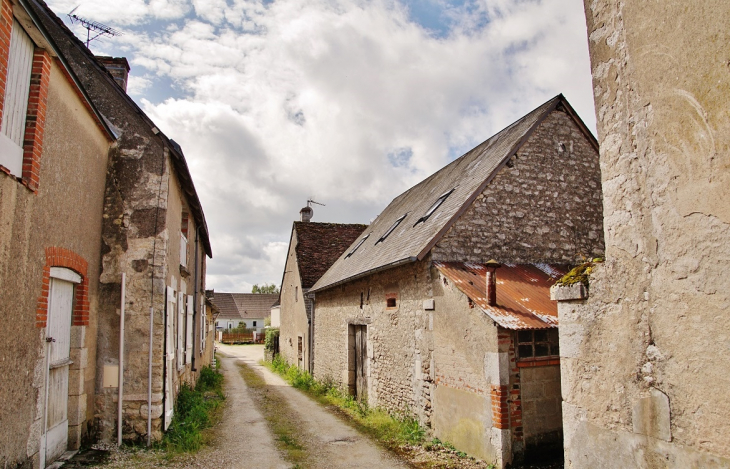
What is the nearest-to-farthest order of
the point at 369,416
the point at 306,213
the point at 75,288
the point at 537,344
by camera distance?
the point at 75,288 → the point at 537,344 → the point at 369,416 → the point at 306,213

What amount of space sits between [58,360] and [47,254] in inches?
61.9

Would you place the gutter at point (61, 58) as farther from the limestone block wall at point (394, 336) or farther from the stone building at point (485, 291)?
the limestone block wall at point (394, 336)

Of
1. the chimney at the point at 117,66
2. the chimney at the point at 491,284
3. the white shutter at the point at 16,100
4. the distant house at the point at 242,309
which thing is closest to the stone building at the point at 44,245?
the white shutter at the point at 16,100

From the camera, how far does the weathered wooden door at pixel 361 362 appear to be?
464 inches

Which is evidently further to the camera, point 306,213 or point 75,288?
point 306,213

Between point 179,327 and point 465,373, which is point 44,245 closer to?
point 179,327

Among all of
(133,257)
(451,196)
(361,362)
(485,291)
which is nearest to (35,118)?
(133,257)

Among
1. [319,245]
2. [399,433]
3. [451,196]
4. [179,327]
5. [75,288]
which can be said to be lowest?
[399,433]

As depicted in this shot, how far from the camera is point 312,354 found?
54.0ft

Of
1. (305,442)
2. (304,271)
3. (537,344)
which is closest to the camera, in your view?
(537,344)

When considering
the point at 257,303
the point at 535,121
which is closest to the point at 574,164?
the point at 535,121

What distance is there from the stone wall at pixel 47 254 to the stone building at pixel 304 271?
33.7ft

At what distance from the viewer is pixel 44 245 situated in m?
5.35

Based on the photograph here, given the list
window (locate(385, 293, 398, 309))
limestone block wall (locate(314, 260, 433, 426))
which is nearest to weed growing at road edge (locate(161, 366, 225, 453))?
limestone block wall (locate(314, 260, 433, 426))
